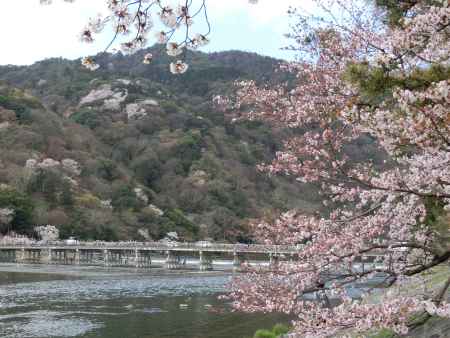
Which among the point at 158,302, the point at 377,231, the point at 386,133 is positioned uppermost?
the point at 386,133

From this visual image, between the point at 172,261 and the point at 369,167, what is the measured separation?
44119 millimetres

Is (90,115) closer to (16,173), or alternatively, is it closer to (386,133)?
(16,173)

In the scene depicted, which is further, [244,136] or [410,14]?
[244,136]

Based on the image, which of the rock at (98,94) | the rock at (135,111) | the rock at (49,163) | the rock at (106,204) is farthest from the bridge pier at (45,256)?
the rock at (98,94)

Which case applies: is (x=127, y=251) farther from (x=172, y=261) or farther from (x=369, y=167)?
(x=369, y=167)

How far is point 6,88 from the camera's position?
69.3 metres

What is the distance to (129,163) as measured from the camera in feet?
232

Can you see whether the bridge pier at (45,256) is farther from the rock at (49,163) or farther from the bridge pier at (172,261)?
the bridge pier at (172,261)

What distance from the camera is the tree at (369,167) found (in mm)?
3766

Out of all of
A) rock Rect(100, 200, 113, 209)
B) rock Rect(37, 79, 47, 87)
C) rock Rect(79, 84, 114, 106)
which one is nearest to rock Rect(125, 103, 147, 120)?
rock Rect(79, 84, 114, 106)

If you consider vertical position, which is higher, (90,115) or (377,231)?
(90,115)

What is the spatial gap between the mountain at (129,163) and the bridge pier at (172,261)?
5.57 m

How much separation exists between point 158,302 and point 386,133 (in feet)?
69.1

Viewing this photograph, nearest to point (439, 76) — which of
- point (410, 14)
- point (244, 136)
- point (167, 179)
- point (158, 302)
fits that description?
point (410, 14)
